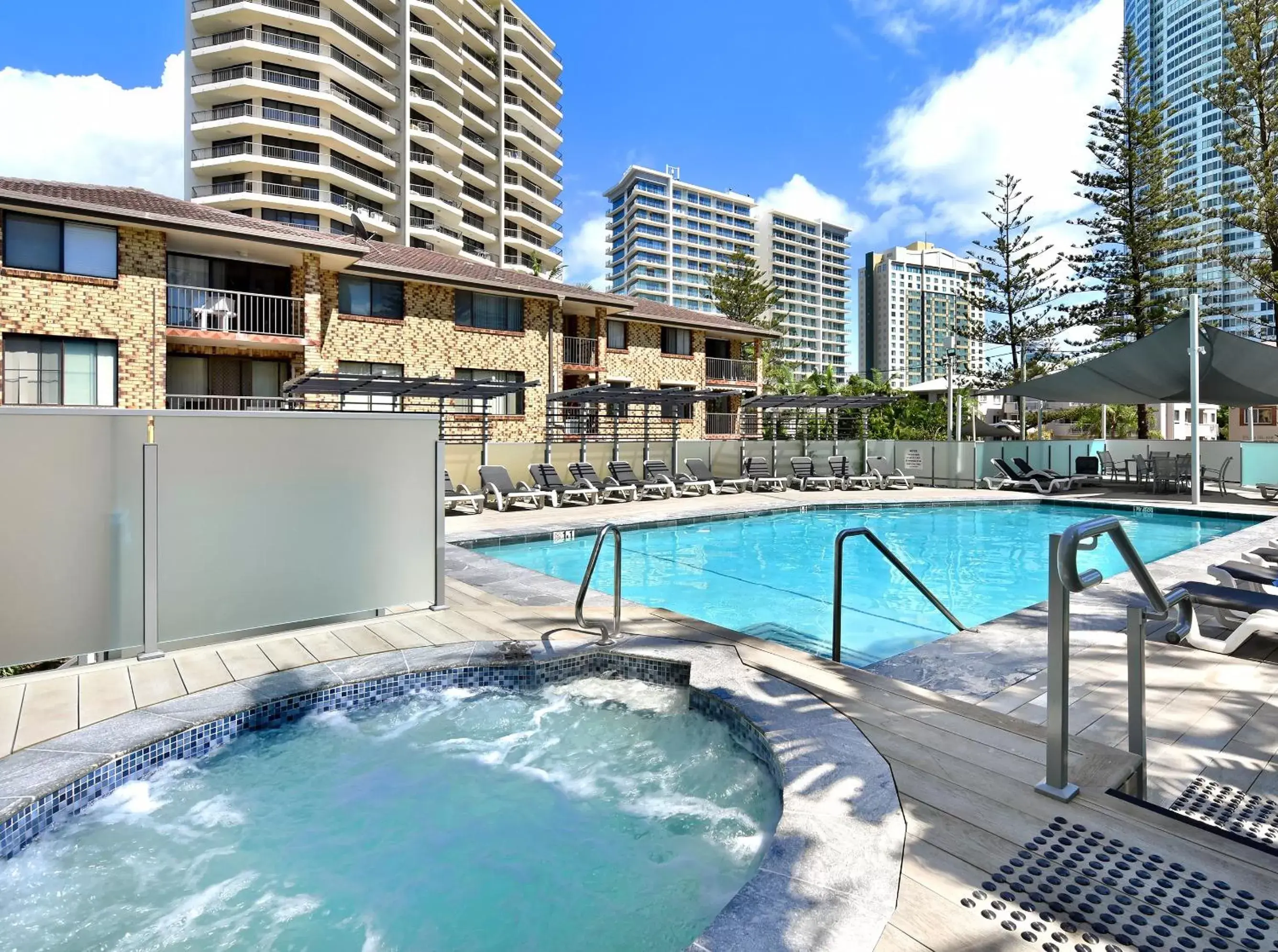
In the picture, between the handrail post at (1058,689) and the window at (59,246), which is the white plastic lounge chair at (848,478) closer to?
the handrail post at (1058,689)

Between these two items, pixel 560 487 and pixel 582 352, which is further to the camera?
pixel 582 352

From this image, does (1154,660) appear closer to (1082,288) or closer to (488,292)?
(488,292)

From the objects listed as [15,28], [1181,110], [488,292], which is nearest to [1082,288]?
[1181,110]

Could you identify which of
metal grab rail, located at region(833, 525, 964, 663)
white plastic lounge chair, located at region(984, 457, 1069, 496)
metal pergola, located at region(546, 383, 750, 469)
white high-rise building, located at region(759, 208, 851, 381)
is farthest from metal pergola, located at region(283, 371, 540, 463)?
white high-rise building, located at region(759, 208, 851, 381)

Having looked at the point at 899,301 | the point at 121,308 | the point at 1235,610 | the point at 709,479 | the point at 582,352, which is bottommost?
the point at 1235,610

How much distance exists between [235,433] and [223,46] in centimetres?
4334

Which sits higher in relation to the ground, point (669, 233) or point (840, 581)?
point (669, 233)

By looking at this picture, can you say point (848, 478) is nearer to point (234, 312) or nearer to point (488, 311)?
point (488, 311)

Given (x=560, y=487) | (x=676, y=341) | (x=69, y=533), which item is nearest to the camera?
(x=69, y=533)

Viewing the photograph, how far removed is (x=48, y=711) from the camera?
357cm

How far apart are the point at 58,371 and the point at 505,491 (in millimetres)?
10342

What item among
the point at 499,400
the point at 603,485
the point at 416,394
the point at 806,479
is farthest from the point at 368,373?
the point at 806,479

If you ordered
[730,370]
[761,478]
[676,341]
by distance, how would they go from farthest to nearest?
[730,370], [676,341], [761,478]

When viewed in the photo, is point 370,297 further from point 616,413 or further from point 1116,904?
point 1116,904
